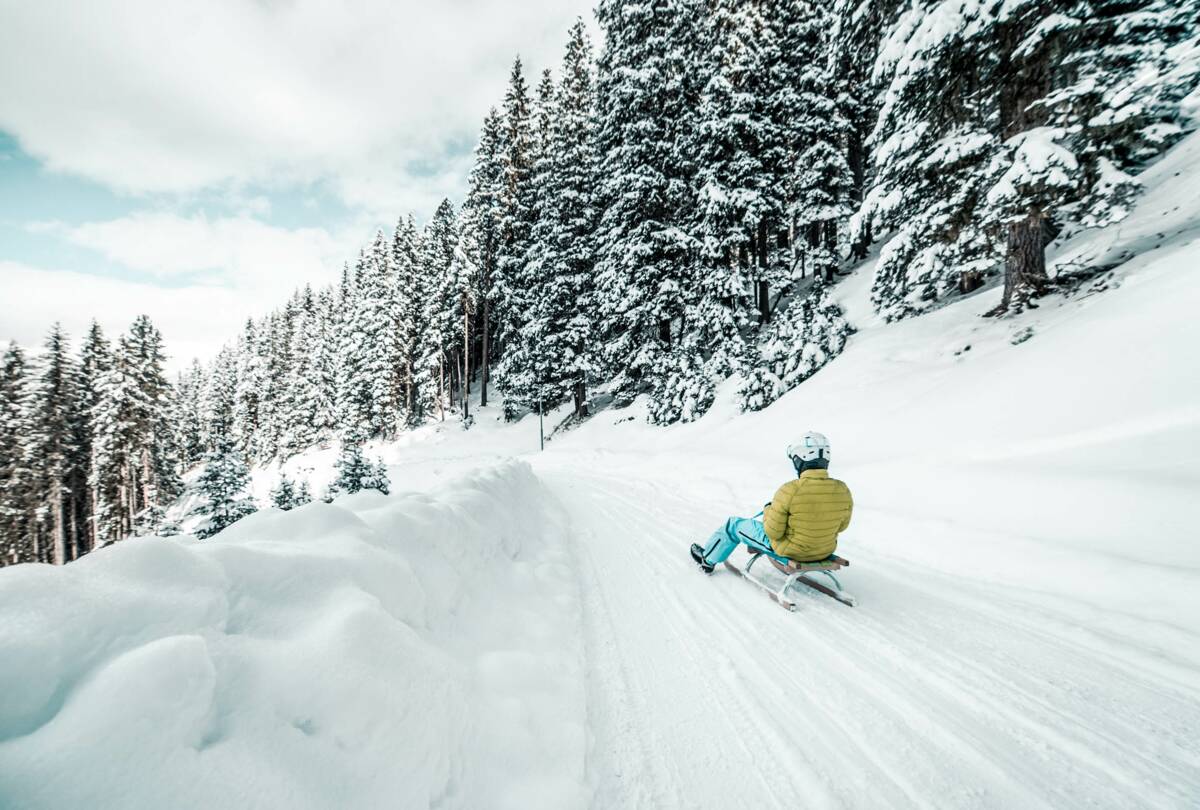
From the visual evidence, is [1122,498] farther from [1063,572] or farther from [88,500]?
[88,500]

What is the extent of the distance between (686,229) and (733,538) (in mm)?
15899

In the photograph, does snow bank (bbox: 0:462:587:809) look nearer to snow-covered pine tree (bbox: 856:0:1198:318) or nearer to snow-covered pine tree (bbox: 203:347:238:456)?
snow-covered pine tree (bbox: 856:0:1198:318)

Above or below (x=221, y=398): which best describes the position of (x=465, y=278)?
above

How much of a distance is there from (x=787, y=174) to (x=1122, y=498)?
56.8 feet

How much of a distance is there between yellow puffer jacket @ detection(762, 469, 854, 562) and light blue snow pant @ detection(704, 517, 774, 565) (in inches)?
13.7

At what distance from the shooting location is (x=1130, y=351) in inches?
219

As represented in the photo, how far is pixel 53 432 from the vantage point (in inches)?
1069

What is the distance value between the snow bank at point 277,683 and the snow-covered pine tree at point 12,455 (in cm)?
3796

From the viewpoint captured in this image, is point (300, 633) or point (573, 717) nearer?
point (300, 633)

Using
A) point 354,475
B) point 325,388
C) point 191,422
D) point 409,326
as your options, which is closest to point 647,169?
point 354,475

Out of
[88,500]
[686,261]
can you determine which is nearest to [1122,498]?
[686,261]

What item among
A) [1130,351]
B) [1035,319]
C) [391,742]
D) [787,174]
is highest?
[787,174]

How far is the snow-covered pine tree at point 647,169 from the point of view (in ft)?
56.5

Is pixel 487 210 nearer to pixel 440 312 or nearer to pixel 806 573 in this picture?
pixel 440 312
